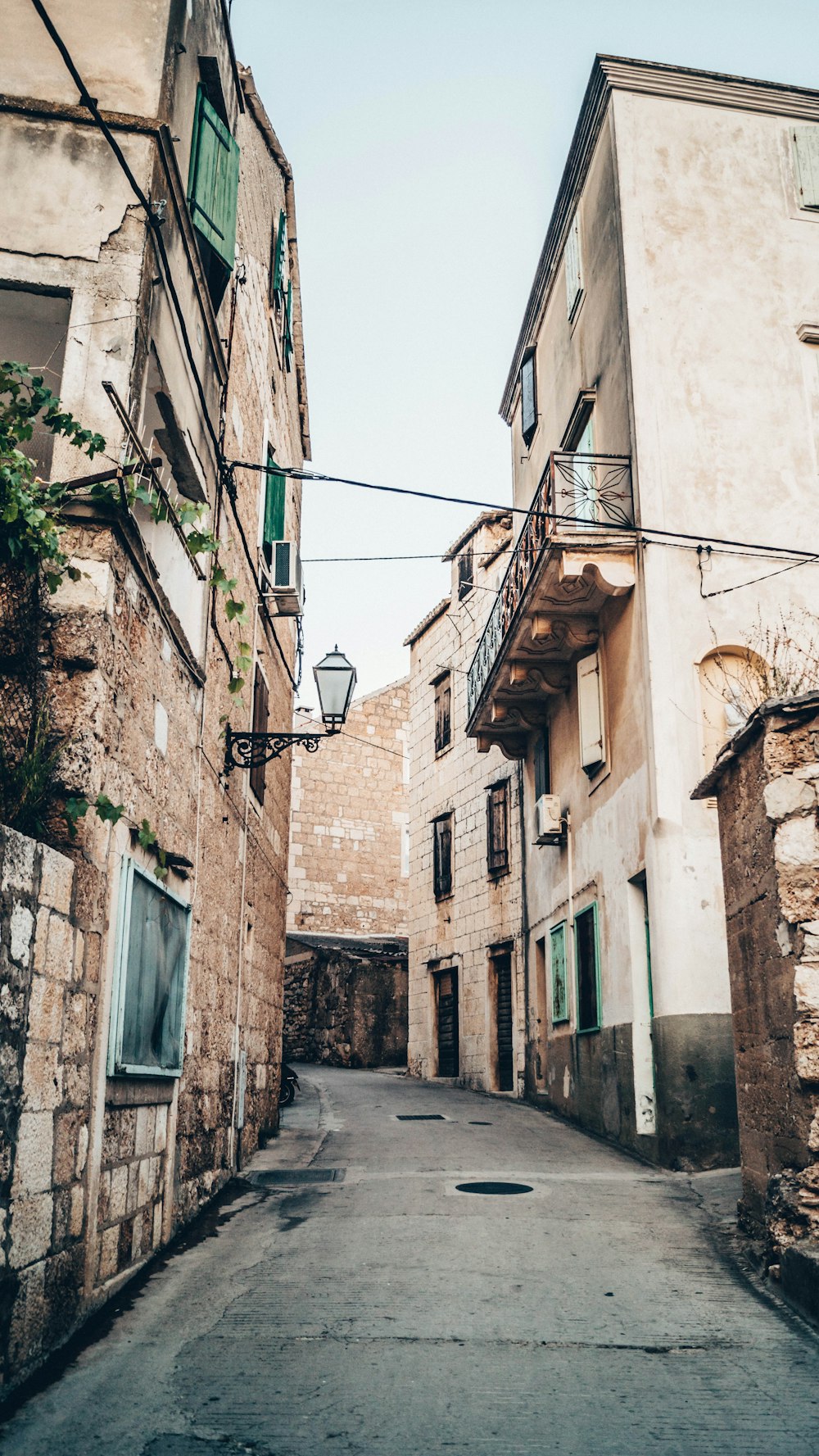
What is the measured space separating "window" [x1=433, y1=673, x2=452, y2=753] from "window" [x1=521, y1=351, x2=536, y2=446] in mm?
7037

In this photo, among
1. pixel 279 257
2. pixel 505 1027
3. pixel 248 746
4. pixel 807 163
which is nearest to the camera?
pixel 248 746

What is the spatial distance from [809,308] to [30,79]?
8683mm

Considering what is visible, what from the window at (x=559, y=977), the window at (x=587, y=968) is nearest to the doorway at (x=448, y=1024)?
the window at (x=559, y=977)

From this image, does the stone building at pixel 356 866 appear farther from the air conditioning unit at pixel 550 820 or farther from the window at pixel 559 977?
the air conditioning unit at pixel 550 820

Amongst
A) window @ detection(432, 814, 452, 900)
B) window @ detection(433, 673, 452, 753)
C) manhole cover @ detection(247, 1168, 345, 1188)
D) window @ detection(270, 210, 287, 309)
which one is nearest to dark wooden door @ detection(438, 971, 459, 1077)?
window @ detection(432, 814, 452, 900)

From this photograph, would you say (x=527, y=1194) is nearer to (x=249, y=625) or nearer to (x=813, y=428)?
(x=249, y=625)

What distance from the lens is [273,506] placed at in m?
11.9

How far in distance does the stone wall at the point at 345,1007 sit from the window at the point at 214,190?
17.7 m

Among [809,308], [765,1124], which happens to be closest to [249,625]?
[765,1124]

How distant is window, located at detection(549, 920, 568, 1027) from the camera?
1367 cm

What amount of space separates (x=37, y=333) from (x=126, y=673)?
7.97 ft

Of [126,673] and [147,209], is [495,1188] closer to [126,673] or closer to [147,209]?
[126,673]

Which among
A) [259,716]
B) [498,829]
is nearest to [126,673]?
[259,716]

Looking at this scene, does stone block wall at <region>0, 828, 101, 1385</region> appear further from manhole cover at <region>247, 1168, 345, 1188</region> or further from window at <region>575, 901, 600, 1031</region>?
window at <region>575, 901, 600, 1031</region>
